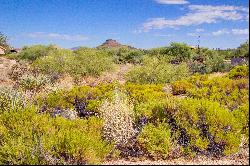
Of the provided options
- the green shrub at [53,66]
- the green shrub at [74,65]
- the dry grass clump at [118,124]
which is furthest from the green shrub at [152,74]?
the dry grass clump at [118,124]

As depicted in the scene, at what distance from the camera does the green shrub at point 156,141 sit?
868 cm

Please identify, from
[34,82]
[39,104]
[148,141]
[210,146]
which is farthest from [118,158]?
[34,82]

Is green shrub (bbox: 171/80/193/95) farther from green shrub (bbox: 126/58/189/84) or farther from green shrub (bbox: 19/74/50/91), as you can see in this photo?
green shrub (bbox: 19/74/50/91)

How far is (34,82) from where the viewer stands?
79.2 ft

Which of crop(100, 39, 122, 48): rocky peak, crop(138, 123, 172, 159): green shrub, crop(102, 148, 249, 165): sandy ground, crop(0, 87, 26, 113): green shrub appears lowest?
crop(102, 148, 249, 165): sandy ground

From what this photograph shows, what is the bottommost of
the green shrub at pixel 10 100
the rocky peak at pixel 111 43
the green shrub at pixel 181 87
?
the green shrub at pixel 181 87

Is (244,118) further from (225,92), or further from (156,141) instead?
(225,92)

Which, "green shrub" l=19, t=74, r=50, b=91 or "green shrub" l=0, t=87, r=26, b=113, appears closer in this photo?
"green shrub" l=0, t=87, r=26, b=113

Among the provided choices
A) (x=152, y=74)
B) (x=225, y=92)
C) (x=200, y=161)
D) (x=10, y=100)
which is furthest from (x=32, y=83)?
(x=200, y=161)

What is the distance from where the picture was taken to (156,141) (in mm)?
8758

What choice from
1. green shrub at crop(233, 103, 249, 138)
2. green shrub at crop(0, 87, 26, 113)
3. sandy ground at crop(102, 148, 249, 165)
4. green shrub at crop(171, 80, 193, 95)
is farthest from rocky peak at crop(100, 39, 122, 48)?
Answer: sandy ground at crop(102, 148, 249, 165)

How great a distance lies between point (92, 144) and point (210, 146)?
8.26 ft

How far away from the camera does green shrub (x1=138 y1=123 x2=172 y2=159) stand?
868 cm

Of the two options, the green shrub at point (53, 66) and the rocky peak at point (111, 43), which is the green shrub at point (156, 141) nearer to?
the green shrub at point (53, 66)
